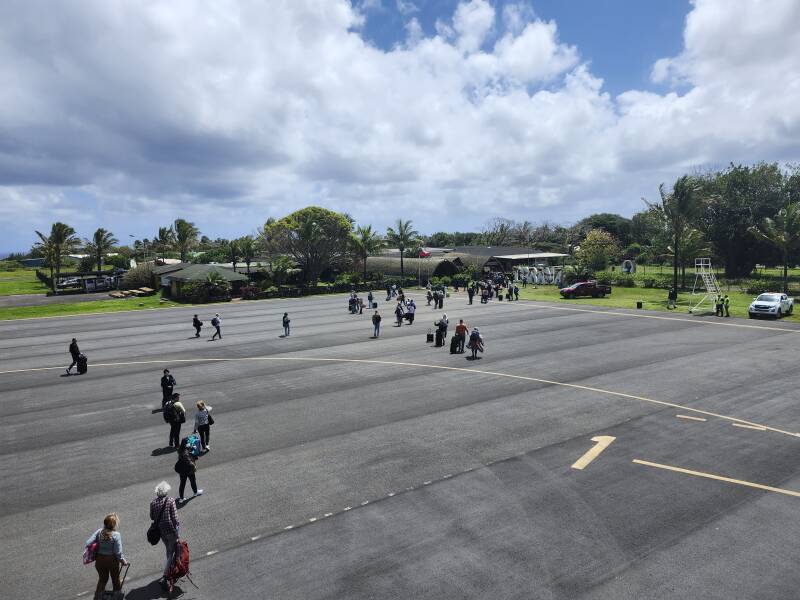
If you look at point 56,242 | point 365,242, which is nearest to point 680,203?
point 365,242

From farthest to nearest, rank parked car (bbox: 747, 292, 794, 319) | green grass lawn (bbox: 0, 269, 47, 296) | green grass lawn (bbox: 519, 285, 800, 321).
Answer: green grass lawn (bbox: 0, 269, 47, 296) < green grass lawn (bbox: 519, 285, 800, 321) < parked car (bbox: 747, 292, 794, 319)

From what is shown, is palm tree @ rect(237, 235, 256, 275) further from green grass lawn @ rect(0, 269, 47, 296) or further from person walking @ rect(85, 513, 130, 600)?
person walking @ rect(85, 513, 130, 600)

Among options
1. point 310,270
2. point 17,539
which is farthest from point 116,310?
point 17,539

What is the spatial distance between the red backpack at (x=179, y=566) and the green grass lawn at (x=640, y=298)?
3858 cm

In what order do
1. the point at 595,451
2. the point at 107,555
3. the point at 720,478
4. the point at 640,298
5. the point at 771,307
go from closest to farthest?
the point at 107,555 → the point at 720,478 → the point at 595,451 → the point at 771,307 → the point at 640,298

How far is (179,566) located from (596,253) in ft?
230

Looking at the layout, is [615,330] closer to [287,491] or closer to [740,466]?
[740,466]

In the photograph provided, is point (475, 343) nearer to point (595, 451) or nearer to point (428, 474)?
point (595, 451)

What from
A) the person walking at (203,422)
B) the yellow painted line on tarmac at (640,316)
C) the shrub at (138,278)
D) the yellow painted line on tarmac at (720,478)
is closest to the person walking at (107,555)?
the person walking at (203,422)

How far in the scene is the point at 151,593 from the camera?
778 cm

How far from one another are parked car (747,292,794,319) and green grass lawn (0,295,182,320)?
4764 cm

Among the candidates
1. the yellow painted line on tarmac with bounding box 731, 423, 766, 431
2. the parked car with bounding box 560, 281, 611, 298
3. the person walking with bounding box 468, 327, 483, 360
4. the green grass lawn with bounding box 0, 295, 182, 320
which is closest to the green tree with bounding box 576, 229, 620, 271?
the parked car with bounding box 560, 281, 611, 298

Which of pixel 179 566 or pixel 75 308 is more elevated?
pixel 75 308

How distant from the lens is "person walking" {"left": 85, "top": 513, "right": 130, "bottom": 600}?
7.42 metres
